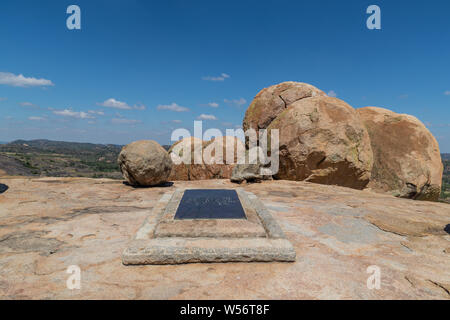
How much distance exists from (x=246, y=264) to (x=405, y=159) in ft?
26.7

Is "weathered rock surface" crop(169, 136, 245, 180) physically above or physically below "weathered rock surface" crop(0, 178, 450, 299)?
above

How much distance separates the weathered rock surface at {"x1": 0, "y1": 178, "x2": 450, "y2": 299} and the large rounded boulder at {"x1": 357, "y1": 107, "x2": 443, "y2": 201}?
3.36 meters

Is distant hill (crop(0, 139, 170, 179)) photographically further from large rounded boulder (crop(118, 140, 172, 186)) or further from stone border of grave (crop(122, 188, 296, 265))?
stone border of grave (crop(122, 188, 296, 265))

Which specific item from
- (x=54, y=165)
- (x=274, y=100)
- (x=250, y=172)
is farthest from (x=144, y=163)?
(x=54, y=165)

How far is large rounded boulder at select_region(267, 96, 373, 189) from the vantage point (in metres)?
7.36

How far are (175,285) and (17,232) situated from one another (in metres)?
2.55

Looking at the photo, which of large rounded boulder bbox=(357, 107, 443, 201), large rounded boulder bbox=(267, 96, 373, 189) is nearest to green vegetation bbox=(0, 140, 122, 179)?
large rounded boulder bbox=(267, 96, 373, 189)

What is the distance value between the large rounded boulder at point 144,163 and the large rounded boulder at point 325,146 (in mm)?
3555

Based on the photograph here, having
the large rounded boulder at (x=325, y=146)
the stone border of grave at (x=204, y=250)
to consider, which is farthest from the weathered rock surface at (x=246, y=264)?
the large rounded boulder at (x=325, y=146)

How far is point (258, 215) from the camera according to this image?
12.7ft

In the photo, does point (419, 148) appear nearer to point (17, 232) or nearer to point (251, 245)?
point (251, 245)

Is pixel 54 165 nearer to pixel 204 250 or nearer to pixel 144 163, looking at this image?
pixel 144 163

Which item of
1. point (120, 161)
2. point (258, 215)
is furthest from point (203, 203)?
point (120, 161)

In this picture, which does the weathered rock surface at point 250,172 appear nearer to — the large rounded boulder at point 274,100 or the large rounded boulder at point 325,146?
the large rounded boulder at point 325,146
